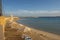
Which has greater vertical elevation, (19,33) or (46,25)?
(19,33)

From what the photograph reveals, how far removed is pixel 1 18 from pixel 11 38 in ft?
3.62

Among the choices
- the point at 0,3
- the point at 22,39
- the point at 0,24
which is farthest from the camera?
the point at 22,39

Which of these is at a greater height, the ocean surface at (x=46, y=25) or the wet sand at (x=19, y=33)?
the wet sand at (x=19, y=33)

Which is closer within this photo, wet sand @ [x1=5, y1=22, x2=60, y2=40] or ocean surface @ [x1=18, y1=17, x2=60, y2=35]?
wet sand @ [x1=5, y1=22, x2=60, y2=40]

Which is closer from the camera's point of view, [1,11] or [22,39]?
[1,11]

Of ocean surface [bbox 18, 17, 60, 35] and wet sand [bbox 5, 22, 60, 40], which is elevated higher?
wet sand [bbox 5, 22, 60, 40]

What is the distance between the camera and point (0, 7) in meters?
3.16

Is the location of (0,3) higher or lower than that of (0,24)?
higher

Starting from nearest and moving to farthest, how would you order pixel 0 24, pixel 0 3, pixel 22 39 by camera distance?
pixel 0 24 → pixel 0 3 → pixel 22 39

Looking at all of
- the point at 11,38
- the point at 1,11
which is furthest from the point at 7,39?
the point at 1,11

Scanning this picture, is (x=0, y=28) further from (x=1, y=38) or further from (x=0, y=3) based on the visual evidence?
(x=0, y=3)

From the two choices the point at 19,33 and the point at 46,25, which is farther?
the point at 46,25

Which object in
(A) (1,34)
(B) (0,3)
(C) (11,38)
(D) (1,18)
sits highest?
(B) (0,3)

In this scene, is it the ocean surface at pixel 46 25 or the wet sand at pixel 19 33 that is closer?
the wet sand at pixel 19 33
